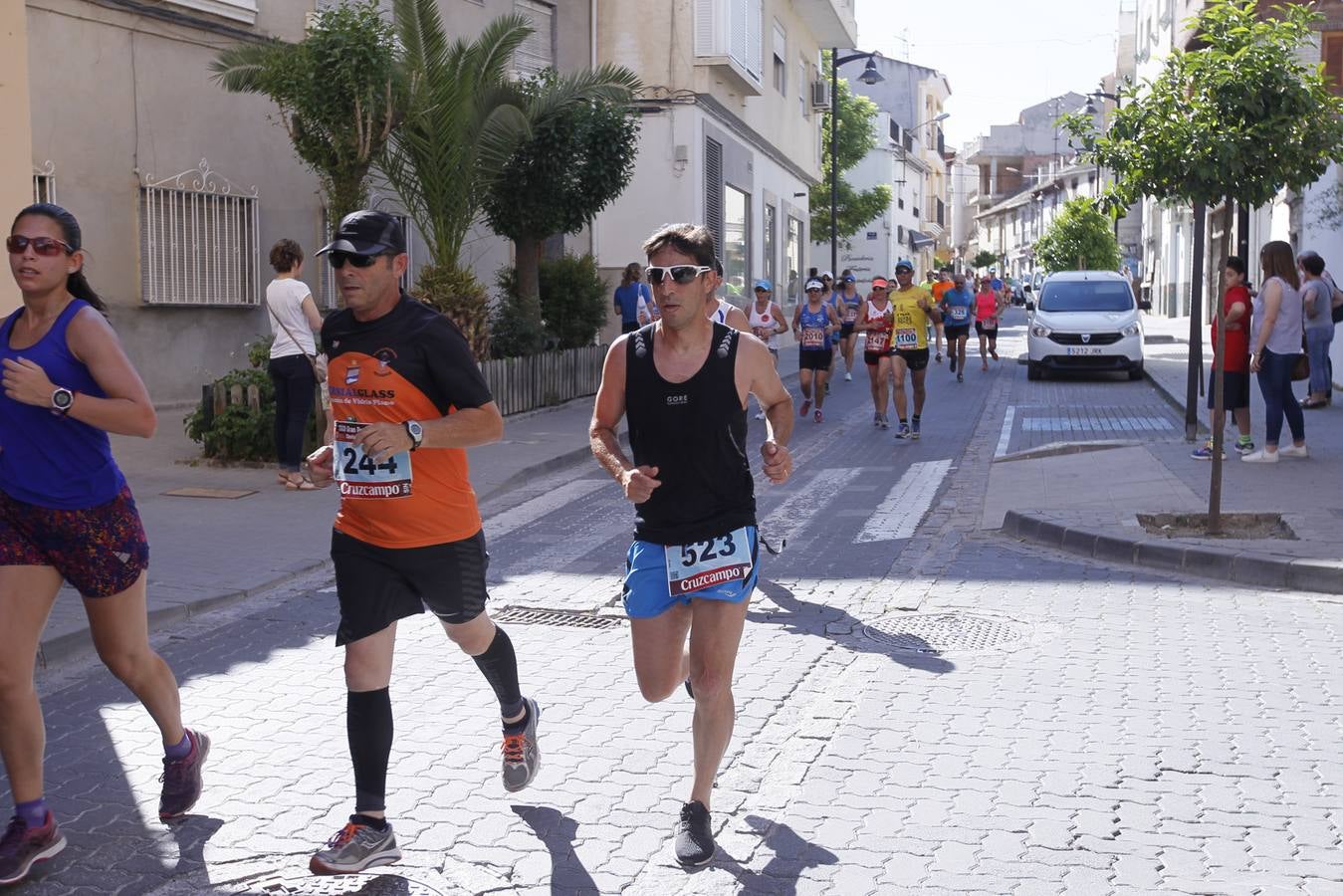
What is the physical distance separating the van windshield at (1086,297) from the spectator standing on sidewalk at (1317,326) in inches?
300

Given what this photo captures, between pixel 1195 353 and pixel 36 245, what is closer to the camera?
pixel 36 245

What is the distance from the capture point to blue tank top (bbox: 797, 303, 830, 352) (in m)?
17.1

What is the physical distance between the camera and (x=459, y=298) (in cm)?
1670

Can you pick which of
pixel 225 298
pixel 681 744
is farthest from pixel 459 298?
pixel 681 744

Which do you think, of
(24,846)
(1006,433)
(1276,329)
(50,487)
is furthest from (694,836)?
(1006,433)

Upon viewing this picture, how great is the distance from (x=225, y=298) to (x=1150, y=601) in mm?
12403

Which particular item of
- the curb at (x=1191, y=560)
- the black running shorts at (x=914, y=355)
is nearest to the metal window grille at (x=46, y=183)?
the black running shorts at (x=914, y=355)

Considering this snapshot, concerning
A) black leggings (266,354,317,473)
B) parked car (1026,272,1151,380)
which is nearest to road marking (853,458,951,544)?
black leggings (266,354,317,473)

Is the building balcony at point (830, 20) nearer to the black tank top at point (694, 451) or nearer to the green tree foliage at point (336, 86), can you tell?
the green tree foliage at point (336, 86)

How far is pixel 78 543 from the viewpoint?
14.1 ft

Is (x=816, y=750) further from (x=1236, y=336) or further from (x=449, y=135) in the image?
(x=449, y=135)

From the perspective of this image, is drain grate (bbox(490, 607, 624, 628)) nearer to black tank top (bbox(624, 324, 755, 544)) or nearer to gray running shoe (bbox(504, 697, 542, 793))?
gray running shoe (bbox(504, 697, 542, 793))

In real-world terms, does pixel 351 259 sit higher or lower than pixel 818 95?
lower

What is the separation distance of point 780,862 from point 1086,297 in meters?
22.5
